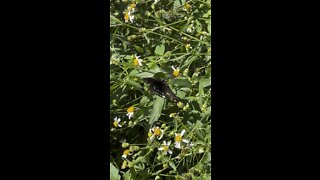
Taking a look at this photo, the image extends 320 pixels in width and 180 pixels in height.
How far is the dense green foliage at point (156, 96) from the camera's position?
143 centimetres

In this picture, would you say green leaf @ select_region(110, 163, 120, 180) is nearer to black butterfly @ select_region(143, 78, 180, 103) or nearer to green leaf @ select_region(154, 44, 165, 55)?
black butterfly @ select_region(143, 78, 180, 103)

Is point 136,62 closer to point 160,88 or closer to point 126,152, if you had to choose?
point 160,88

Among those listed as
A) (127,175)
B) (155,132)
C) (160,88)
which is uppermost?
(160,88)

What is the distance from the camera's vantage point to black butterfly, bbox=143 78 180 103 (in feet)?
4.72

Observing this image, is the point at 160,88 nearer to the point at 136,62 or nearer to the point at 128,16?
the point at 136,62

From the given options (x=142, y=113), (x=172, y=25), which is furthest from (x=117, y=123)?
(x=172, y=25)

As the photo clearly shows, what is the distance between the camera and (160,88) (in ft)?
4.73

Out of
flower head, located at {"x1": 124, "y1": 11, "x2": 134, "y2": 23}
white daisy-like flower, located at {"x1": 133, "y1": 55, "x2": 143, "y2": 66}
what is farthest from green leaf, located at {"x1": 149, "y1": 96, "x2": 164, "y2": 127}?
flower head, located at {"x1": 124, "y1": 11, "x2": 134, "y2": 23}

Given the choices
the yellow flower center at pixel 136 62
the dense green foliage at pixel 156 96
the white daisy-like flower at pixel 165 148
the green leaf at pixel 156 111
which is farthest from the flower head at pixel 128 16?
the white daisy-like flower at pixel 165 148

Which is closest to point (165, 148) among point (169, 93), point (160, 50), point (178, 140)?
point (178, 140)

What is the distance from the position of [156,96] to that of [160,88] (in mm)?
23

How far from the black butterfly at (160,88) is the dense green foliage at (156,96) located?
0.01m

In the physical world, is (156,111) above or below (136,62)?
below

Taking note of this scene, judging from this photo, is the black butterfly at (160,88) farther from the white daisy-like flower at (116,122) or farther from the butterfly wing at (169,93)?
the white daisy-like flower at (116,122)
